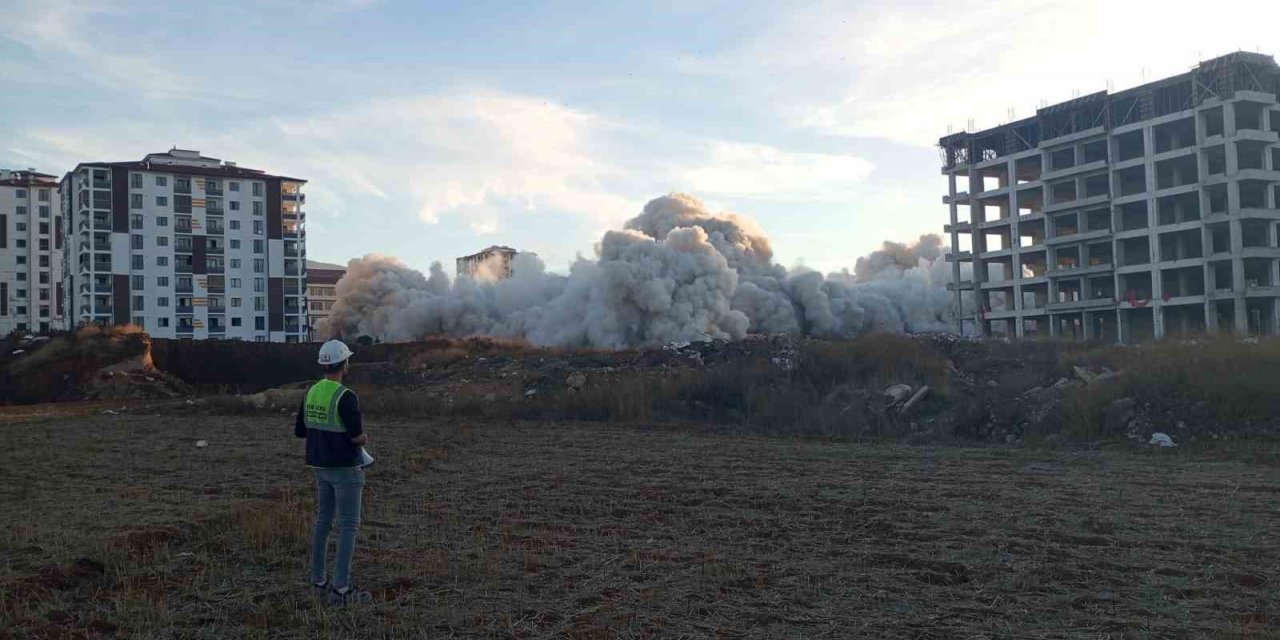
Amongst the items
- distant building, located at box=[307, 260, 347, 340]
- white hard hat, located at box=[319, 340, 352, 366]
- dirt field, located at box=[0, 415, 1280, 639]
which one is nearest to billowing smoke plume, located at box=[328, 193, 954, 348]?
distant building, located at box=[307, 260, 347, 340]

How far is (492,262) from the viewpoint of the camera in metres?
105

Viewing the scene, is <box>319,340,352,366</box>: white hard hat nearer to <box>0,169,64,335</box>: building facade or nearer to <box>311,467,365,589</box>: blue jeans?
<box>311,467,365,589</box>: blue jeans

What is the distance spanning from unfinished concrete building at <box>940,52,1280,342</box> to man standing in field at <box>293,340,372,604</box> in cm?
4690

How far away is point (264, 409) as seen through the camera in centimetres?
2800

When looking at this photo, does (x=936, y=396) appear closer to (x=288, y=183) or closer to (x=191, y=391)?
(x=191, y=391)

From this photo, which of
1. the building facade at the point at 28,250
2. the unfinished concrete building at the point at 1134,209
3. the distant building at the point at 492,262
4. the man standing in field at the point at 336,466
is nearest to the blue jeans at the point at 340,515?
the man standing in field at the point at 336,466

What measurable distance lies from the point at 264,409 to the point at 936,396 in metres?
18.1

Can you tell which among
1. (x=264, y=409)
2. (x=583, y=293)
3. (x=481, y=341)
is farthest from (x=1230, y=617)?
(x=583, y=293)

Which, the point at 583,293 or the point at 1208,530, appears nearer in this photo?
the point at 1208,530

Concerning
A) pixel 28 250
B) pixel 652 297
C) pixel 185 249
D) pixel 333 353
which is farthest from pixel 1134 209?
pixel 28 250

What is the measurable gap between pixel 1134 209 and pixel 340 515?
57.9m

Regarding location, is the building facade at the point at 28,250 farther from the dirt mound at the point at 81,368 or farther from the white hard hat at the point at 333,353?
the white hard hat at the point at 333,353

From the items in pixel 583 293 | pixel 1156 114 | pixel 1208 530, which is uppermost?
pixel 1156 114

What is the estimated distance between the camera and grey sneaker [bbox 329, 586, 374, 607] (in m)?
6.64
